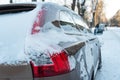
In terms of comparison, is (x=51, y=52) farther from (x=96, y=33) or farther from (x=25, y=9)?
(x=96, y=33)

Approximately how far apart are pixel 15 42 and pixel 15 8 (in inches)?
36.2

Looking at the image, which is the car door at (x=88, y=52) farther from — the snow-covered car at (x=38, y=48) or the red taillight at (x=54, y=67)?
the red taillight at (x=54, y=67)

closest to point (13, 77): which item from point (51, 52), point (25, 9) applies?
point (51, 52)

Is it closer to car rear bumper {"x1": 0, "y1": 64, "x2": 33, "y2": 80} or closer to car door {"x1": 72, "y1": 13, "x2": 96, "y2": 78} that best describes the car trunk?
car rear bumper {"x1": 0, "y1": 64, "x2": 33, "y2": 80}

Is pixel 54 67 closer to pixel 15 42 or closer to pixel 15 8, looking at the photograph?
pixel 15 42

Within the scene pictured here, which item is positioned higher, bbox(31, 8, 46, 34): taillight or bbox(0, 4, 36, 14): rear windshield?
bbox(0, 4, 36, 14): rear windshield

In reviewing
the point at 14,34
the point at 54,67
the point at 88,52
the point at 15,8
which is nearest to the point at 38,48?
the point at 54,67

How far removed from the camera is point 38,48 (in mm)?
2668

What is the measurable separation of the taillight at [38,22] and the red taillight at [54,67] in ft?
1.25

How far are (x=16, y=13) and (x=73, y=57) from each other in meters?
0.91

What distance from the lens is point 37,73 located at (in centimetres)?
259

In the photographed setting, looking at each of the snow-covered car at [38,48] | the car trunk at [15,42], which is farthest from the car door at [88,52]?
the car trunk at [15,42]

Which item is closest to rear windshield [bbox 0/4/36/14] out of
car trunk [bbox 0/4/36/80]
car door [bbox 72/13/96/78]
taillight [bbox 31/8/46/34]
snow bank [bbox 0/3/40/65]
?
car trunk [bbox 0/4/36/80]

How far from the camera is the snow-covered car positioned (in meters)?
2.56
